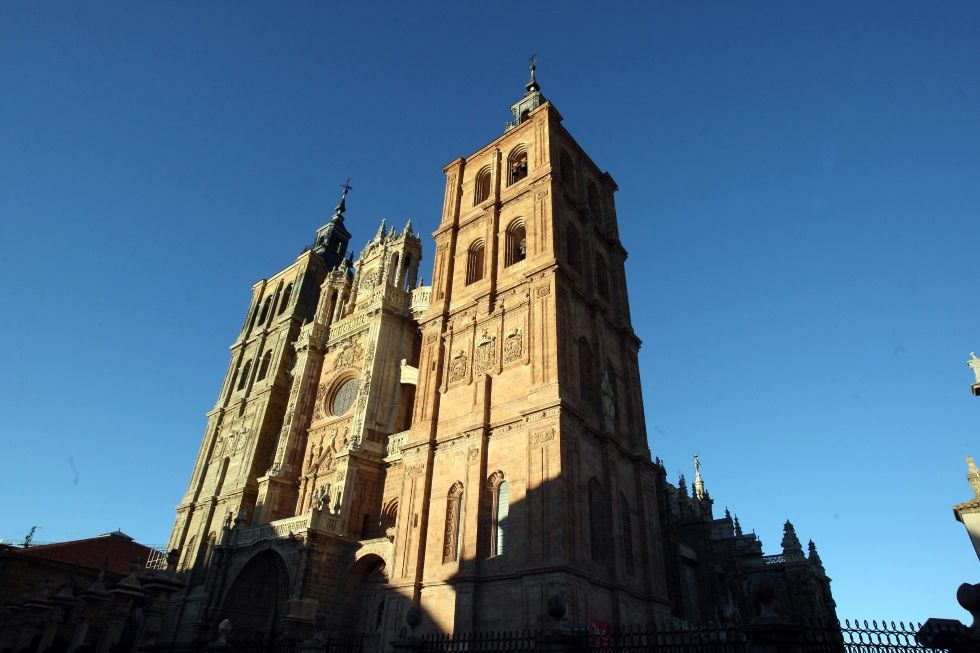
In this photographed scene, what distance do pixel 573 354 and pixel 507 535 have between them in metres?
6.66

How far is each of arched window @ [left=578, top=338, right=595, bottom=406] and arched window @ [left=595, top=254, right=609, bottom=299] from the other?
14.8 ft

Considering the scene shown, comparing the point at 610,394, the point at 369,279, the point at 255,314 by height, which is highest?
the point at 255,314

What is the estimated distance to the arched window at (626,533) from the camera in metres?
19.5

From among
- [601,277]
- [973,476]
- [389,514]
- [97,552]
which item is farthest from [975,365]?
[97,552]

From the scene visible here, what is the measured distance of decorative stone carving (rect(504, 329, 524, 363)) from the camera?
21250 mm

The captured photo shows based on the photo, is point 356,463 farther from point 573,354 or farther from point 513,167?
point 513,167

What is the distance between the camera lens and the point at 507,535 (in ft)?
Result: 58.5

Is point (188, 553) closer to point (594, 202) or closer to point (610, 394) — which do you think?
point (610, 394)

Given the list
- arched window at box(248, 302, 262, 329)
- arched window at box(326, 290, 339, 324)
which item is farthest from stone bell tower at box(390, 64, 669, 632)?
arched window at box(248, 302, 262, 329)

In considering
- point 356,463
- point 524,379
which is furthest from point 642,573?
point 356,463

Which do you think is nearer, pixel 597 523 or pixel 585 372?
pixel 597 523

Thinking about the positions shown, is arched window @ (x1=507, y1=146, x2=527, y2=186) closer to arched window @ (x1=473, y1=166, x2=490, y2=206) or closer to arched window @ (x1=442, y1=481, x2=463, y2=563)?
arched window @ (x1=473, y1=166, x2=490, y2=206)

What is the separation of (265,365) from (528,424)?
25296 mm

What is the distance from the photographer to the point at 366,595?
23156 mm
